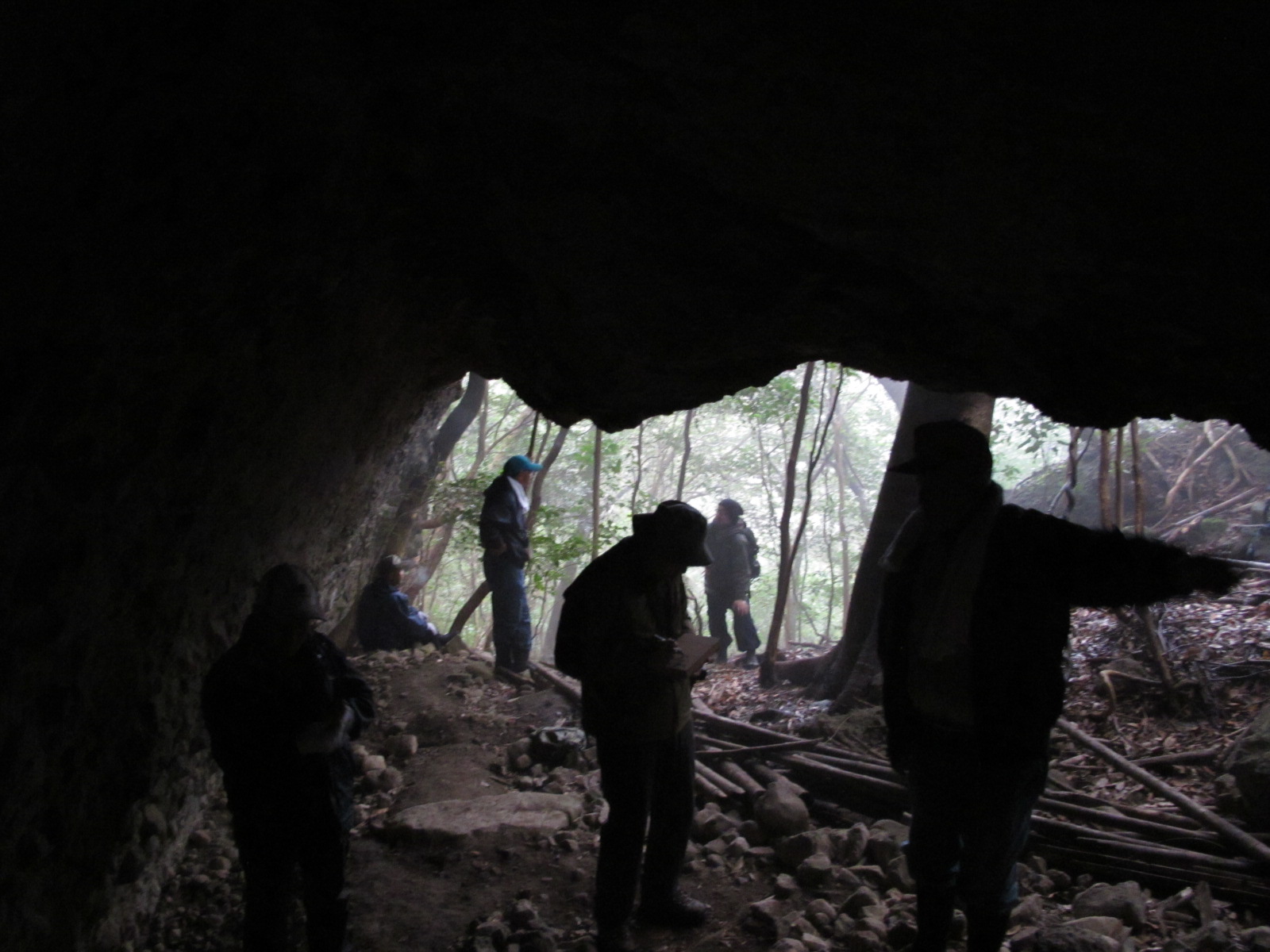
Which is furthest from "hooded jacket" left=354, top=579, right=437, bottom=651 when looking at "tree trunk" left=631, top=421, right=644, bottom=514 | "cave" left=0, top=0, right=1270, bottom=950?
"cave" left=0, top=0, right=1270, bottom=950

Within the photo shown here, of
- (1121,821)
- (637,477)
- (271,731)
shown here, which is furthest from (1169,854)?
(637,477)

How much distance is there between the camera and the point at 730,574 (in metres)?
9.45

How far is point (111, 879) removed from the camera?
3.05m

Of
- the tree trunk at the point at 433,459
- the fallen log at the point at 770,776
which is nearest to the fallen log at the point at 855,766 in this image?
the fallen log at the point at 770,776

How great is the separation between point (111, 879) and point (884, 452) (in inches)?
967

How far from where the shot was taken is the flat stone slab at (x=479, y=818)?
4.28 meters

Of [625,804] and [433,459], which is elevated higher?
[433,459]

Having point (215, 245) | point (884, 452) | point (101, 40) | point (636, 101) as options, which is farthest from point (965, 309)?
point (884, 452)

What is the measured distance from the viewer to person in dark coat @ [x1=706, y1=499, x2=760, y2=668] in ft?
30.7

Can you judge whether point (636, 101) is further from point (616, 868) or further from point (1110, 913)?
point (1110, 913)

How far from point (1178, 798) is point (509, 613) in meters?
5.59

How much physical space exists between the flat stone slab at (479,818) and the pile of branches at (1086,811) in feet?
3.12

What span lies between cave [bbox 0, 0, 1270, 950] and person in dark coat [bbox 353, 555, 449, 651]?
4.06 meters

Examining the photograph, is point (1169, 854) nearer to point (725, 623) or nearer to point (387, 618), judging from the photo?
point (725, 623)
